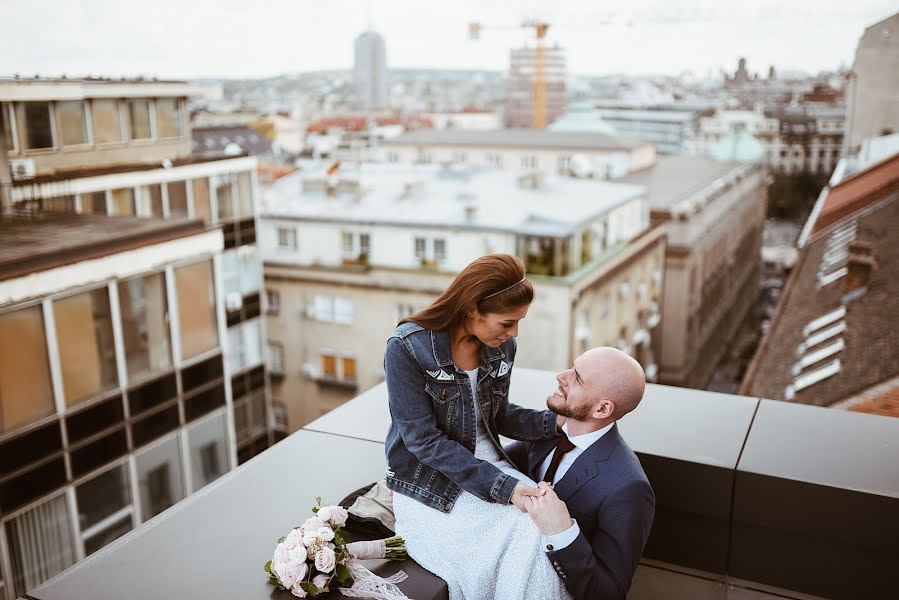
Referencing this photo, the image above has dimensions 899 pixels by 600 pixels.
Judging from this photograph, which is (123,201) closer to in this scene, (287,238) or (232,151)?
(232,151)

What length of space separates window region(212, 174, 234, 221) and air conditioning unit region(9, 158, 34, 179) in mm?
2854

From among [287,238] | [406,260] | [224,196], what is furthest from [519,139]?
[224,196]

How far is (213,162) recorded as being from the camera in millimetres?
9742

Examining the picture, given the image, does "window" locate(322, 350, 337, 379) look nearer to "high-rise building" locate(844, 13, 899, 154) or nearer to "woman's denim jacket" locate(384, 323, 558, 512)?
"high-rise building" locate(844, 13, 899, 154)

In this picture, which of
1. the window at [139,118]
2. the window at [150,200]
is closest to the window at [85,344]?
the window at [150,200]

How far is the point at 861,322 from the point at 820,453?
525 centimetres

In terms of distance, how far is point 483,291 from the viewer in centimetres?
143

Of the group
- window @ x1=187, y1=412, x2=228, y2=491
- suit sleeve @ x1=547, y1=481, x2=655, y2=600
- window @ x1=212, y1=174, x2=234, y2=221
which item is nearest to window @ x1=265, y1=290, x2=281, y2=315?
window @ x1=212, y1=174, x2=234, y2=221

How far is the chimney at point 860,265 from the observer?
6871 mm

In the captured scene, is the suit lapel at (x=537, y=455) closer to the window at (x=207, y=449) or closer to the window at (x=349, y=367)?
the window at (x=207, y=449)

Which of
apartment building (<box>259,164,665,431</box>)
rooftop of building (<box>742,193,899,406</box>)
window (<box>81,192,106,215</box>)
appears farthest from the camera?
apartment building (<box>259,164,665,431</box>)

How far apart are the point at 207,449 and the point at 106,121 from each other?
10.7ft

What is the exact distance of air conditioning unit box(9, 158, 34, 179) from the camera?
6.89 metres

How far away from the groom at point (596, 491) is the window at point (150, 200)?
7.52 metres
